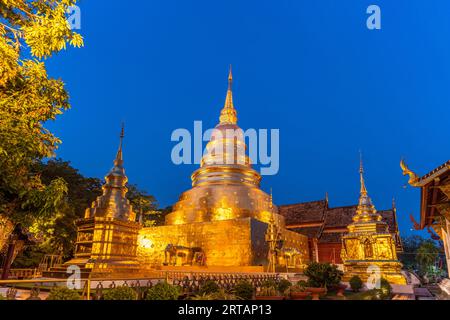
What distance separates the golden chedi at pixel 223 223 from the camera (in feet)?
64.8

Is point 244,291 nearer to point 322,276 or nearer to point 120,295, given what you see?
point 120,295

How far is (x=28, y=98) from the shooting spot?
597 cm

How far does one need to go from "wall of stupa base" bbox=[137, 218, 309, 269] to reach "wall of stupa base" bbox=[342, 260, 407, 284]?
224 inches

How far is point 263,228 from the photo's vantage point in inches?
823

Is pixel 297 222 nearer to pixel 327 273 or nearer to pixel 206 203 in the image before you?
pixel 206 203

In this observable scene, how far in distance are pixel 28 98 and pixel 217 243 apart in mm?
16618

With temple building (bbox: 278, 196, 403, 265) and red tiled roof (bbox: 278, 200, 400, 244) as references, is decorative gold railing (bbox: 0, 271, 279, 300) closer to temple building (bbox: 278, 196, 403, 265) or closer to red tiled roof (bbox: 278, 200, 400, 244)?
temple building (bbox: 278, 196, 403, 265)

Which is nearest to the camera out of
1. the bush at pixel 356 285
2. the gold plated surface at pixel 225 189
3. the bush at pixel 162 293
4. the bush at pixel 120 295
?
the bush at pixel 120 295

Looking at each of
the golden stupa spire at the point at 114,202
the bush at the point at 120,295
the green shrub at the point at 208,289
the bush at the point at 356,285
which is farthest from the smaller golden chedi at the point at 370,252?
the bush at the point at 120,295

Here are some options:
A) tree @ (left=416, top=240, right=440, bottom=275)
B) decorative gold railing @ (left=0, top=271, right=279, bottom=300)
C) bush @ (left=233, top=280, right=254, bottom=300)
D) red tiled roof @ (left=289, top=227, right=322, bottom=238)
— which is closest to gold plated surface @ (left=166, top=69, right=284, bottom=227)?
red tiled roof @ (left=289, top=227, right=322, bottom=238)

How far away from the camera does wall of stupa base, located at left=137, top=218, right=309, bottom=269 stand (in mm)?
19469

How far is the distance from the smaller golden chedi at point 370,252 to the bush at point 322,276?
3.38m

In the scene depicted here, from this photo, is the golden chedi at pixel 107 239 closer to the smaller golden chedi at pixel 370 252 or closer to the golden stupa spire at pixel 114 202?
the golden stupa spire at pixel 114 202
